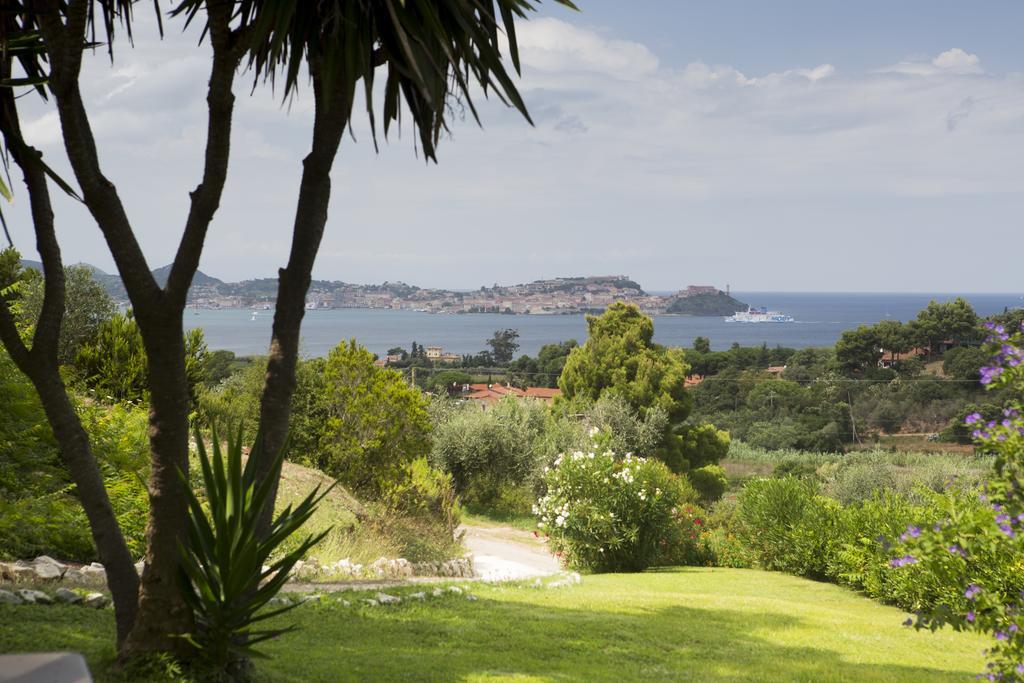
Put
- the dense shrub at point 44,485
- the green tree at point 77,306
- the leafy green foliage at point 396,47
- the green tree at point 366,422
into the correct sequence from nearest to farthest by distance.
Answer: the leafy green foliage at point 396,47, the dense shrub at point 44,485, the green tree at point 366,422, the green tree at point 77,306

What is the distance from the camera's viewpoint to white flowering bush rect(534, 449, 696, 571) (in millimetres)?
12742

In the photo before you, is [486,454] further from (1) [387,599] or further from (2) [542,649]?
(2) [542,649]

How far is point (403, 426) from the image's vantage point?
→ 50.4 ft

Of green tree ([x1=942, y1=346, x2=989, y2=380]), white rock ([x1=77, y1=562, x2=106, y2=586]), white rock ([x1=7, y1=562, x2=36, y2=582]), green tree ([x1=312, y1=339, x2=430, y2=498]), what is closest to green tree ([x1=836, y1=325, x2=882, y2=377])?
green tree ([x1=942, y1=346, x2=989, y2=380])

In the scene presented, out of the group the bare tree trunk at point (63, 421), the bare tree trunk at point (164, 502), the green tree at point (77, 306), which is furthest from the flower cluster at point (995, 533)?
the green tree at point (77, 306)

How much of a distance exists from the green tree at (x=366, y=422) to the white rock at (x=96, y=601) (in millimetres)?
8289

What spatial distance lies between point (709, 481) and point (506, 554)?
42.6ft

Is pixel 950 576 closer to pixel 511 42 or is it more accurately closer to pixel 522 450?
pixel 511 42

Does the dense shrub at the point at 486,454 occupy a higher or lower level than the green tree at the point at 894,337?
lower

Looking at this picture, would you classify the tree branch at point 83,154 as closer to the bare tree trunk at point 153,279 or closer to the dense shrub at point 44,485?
the bare tree trunk at point 153,279

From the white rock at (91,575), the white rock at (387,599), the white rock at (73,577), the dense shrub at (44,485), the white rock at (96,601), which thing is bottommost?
the white rock at (387,599)

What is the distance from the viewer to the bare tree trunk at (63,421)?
4.83 m

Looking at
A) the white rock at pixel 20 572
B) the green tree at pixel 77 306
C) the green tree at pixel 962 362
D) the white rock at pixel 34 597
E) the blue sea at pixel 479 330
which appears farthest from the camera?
the blue sea at pixel 479 330

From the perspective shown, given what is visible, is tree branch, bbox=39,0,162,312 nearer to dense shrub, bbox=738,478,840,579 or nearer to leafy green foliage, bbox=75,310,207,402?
dense shrub, bbox=738,478,840,579
